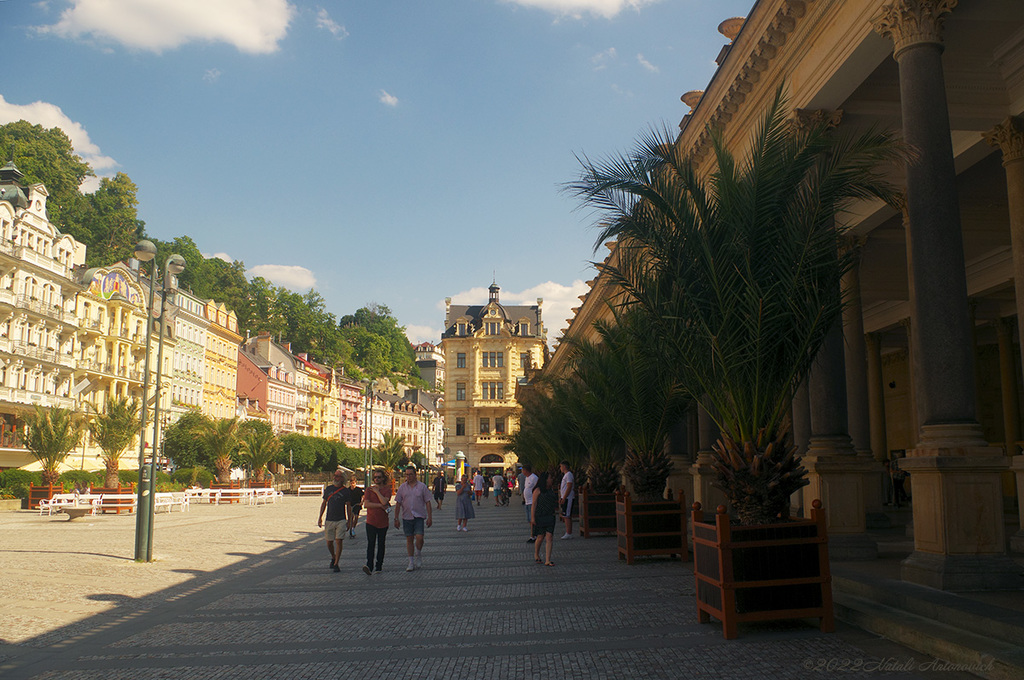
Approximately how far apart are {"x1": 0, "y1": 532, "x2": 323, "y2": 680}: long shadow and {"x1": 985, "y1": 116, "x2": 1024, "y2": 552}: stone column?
11.7m

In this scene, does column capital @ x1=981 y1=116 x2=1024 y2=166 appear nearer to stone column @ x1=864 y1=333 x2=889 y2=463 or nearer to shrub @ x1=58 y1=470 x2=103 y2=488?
stone column @ x1=864 y1=333 x2=889 y2=463

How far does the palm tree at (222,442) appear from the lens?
47.1 meters

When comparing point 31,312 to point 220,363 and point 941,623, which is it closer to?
point 220,363

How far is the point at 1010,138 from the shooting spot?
12336 mm

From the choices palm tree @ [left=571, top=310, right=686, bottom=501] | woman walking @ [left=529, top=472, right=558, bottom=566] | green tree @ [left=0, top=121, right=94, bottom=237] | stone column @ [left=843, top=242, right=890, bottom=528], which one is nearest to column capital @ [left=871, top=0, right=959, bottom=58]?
palm tree @ [left=571, top=310, right=686, bottom=501]

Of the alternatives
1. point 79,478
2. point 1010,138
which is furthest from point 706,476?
point 79,478

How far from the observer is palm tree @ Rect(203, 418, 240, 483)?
47.1m

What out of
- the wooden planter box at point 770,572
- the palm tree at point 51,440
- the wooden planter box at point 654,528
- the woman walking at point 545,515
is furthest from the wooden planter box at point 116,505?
the wooden planter box at point 770,572

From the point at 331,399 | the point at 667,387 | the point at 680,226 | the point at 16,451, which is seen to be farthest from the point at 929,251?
the point at 331,399

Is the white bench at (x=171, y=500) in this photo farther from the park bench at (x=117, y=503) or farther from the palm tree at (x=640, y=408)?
the palm tree at (x=640, y=408)

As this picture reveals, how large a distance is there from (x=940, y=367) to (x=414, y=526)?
371 inches

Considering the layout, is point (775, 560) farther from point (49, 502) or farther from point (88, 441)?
point (88, 441)

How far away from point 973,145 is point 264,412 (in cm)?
7969

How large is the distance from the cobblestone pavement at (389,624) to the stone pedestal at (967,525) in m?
1.26
